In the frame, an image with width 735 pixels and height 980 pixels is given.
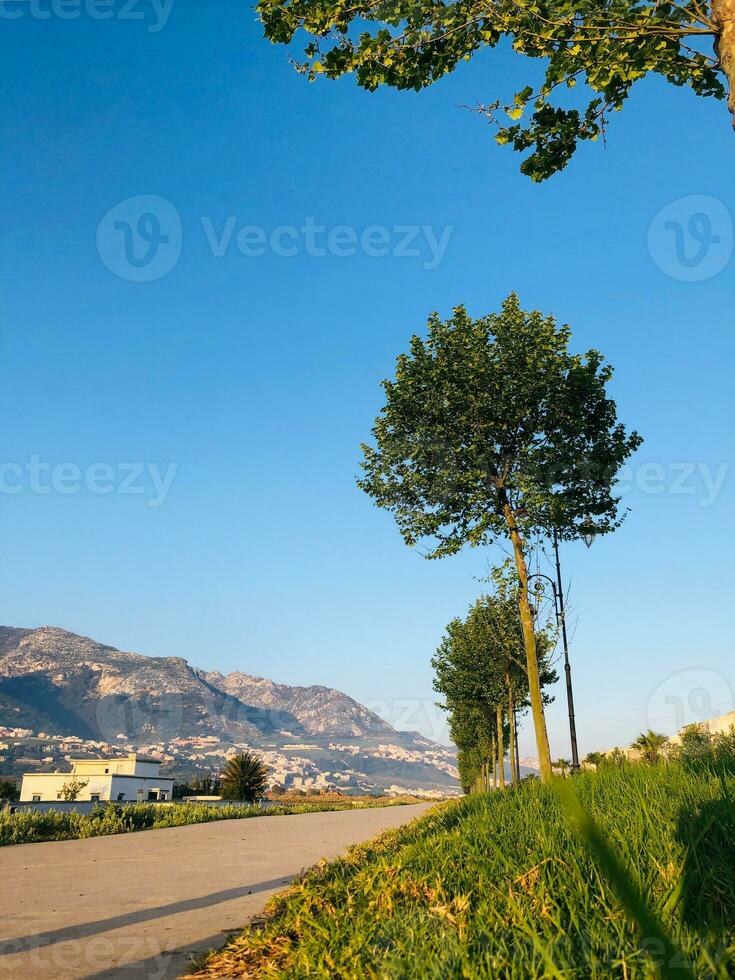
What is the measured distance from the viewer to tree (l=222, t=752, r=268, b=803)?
33750 millimetres

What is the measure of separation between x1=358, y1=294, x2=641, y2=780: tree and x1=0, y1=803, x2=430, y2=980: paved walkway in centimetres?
809

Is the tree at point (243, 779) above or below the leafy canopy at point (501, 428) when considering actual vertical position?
below

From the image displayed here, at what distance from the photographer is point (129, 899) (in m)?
6.78

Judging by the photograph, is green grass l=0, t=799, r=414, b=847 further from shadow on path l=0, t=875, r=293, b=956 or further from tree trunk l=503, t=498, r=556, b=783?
tree trunk l=503, t=498, r=556, b=783

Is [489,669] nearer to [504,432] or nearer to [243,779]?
[243,779]

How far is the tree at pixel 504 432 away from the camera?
15500mm

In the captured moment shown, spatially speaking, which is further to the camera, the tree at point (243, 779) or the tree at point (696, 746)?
the tree at point (243, 779)

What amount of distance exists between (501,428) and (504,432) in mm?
182

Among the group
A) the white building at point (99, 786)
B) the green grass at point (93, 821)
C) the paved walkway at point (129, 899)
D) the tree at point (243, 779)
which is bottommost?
the white building at point (99, 786)

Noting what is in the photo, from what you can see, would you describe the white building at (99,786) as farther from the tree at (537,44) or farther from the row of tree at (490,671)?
the tree at (537,44)

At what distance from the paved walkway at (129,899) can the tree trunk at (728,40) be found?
807 cm

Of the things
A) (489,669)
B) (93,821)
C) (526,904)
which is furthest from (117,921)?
(489,669)

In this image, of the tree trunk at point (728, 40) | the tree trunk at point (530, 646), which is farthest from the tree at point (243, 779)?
the tree trunk at point (728, 40)

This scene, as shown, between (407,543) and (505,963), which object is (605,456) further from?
(505,963)
